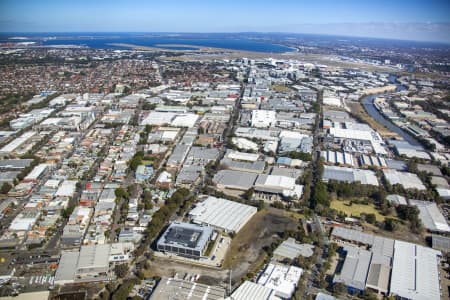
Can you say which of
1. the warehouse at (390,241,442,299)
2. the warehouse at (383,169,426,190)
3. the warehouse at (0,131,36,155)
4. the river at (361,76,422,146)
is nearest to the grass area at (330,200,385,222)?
the warehouse at (390,241,442,299)

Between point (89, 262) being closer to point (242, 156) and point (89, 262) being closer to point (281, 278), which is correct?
point (281, 278)

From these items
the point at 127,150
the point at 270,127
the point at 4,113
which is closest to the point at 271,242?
the point at 127,150

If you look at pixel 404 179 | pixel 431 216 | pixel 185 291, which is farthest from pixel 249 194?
pixel 404 179

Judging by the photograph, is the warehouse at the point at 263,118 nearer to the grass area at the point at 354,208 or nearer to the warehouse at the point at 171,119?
the warehouse at the point at 171,119

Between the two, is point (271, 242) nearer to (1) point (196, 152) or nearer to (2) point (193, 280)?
(2) point (193, 280)

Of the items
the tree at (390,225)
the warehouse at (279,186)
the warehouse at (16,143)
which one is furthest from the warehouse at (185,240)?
the warehouse at (16,143)

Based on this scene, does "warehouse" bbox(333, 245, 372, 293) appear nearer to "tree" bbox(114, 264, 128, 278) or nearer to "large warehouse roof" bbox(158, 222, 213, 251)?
"large warehouse roof" bbox(158, 222, 213, 251)
